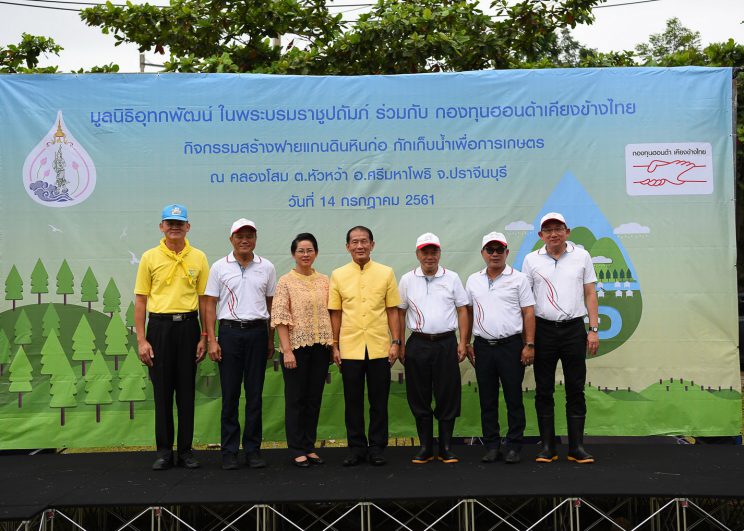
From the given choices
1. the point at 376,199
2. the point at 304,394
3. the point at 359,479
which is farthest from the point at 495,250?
the point at 359,479

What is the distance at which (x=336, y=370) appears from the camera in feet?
17.3

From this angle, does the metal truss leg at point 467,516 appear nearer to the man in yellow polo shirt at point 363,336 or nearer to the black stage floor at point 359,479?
the black stage floor at point 359,479

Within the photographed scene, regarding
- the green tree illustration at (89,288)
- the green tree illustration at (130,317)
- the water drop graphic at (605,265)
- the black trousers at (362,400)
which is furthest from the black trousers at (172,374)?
the water drop graphic at (605,265)

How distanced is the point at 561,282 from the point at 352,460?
4.98ft

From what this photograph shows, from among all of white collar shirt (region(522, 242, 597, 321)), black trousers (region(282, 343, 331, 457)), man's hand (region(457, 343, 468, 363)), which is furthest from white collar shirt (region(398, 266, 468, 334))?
black trousers (region(282, 343, 331, 457))

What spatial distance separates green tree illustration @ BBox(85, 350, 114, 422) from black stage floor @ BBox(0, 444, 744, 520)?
1.16 ft

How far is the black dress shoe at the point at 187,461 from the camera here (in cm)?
462

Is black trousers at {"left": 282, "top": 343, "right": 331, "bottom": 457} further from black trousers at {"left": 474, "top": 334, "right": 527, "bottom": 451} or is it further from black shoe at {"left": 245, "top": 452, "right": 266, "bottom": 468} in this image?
black trousers at {"left": 474, "top": 334, "right": 527, "bottom": 451}

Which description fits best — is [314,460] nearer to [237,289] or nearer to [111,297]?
[237,289]

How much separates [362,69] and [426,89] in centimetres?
138

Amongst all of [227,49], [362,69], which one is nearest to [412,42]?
[362,69]

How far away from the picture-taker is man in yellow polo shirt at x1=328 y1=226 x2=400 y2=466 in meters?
4.62

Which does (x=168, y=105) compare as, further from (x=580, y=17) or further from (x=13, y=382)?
(x=580, y=17)

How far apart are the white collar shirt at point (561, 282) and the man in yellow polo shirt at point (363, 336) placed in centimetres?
80
